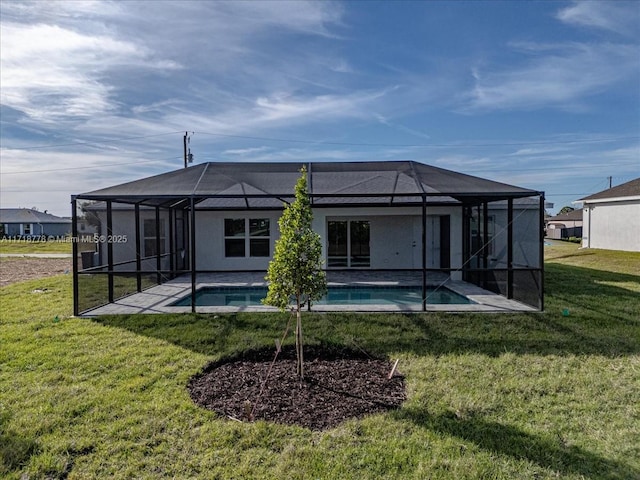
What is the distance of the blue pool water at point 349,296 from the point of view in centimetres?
950

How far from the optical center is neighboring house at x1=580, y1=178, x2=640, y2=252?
21766 millimetres

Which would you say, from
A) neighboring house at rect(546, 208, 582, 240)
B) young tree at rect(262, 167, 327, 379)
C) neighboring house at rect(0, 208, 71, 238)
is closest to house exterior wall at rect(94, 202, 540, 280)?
young tree at rect(262, 167, 327, 379)

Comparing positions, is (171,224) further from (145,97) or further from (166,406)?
(166,406)

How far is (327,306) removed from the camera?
28.5 feet

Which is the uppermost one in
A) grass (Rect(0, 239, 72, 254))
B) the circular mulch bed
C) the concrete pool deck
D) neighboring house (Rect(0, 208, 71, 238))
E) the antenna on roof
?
the antenna on roof

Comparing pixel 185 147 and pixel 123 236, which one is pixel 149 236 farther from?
pixel 185 147

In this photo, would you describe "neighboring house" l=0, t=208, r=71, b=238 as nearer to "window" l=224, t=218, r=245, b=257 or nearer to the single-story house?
"window" l=224, t=218, r=245, b=257

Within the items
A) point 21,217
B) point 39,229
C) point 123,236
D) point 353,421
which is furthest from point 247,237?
point 21,217

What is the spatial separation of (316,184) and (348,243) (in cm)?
562

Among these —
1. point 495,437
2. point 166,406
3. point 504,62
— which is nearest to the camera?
point 495,437

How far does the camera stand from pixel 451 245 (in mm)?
13297

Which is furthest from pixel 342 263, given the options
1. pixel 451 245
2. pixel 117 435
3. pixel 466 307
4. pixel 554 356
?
pixel 117 435

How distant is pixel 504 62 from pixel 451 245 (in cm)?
696

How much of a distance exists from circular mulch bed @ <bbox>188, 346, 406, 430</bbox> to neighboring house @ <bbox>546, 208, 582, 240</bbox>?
47.5 meters
